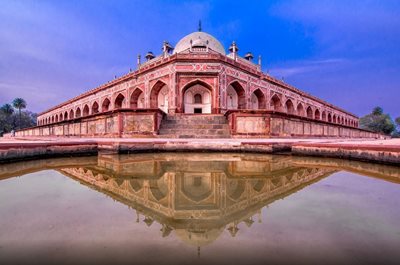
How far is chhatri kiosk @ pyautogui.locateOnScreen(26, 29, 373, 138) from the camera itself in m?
9.43

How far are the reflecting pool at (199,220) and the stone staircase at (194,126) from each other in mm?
6852

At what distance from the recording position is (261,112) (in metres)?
9.15

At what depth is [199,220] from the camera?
1493mm

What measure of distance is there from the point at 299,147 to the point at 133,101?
62.3 feet

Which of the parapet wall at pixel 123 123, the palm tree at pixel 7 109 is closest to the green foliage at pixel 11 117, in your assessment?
the palm tree at pixel 7 109

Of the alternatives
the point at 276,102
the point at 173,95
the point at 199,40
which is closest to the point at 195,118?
the point at 173,95

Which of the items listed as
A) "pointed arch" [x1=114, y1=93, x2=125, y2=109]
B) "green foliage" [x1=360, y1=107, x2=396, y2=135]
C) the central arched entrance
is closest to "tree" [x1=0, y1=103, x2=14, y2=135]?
"pointed arch" [x1=114, y1=93, x2=125, y2=109]

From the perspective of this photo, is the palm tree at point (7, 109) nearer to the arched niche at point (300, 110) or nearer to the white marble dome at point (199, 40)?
the white marble dome at point (199, 40)

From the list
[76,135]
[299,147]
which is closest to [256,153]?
[299,147]

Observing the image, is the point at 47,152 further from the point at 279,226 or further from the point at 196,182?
the point at 279,226

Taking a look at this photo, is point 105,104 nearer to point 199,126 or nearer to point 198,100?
point 198,100

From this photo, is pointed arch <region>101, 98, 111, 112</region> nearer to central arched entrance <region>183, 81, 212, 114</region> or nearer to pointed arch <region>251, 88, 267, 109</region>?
central arched entrance <region>183, 81, 212, 114</region>

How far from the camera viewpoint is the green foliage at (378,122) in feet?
160

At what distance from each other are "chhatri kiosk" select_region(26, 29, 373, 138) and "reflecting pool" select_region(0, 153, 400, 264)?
6786mm
